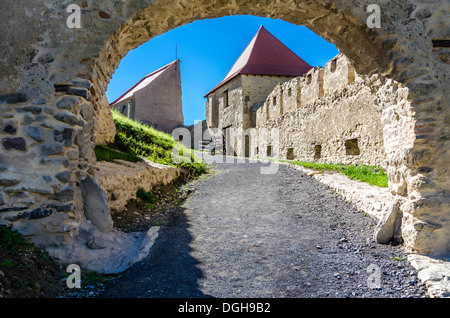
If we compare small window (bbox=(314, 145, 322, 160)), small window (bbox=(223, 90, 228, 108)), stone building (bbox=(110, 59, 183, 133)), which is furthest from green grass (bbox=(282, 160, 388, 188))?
stone building (bbox=(110, 59, 183, 133))

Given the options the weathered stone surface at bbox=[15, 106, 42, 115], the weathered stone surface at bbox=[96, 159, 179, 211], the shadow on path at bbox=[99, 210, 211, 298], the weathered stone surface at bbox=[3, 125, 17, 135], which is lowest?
the shadow on path at bbox=[99, 210, 211, 298]

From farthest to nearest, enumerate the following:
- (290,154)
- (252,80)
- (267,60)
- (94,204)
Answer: (267,60), (252,80), (290,154), (94,204)

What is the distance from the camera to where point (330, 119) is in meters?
9.93

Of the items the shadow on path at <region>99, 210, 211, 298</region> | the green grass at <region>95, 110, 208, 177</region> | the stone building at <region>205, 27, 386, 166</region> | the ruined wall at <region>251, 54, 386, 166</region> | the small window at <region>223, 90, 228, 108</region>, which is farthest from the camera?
the small window at <region>223, 90, 228, 108</region>

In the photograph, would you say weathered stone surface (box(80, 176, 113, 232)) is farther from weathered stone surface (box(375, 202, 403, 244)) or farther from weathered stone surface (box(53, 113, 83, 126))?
weathered stone surface (box(375, 202, 403, 244))

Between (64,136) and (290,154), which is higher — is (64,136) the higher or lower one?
the lower one

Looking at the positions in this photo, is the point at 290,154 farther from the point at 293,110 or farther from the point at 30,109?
the point at 30,109

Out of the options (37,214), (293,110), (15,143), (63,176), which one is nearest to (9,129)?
(15,143)

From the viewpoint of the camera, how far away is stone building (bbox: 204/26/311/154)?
19406mm

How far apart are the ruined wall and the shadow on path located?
4.88 m

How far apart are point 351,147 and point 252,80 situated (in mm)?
11620

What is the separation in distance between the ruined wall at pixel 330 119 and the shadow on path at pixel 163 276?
4.88 meters

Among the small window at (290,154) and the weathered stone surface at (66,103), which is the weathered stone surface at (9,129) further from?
the small window at (290,154)

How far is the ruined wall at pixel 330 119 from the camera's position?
8.07 m
